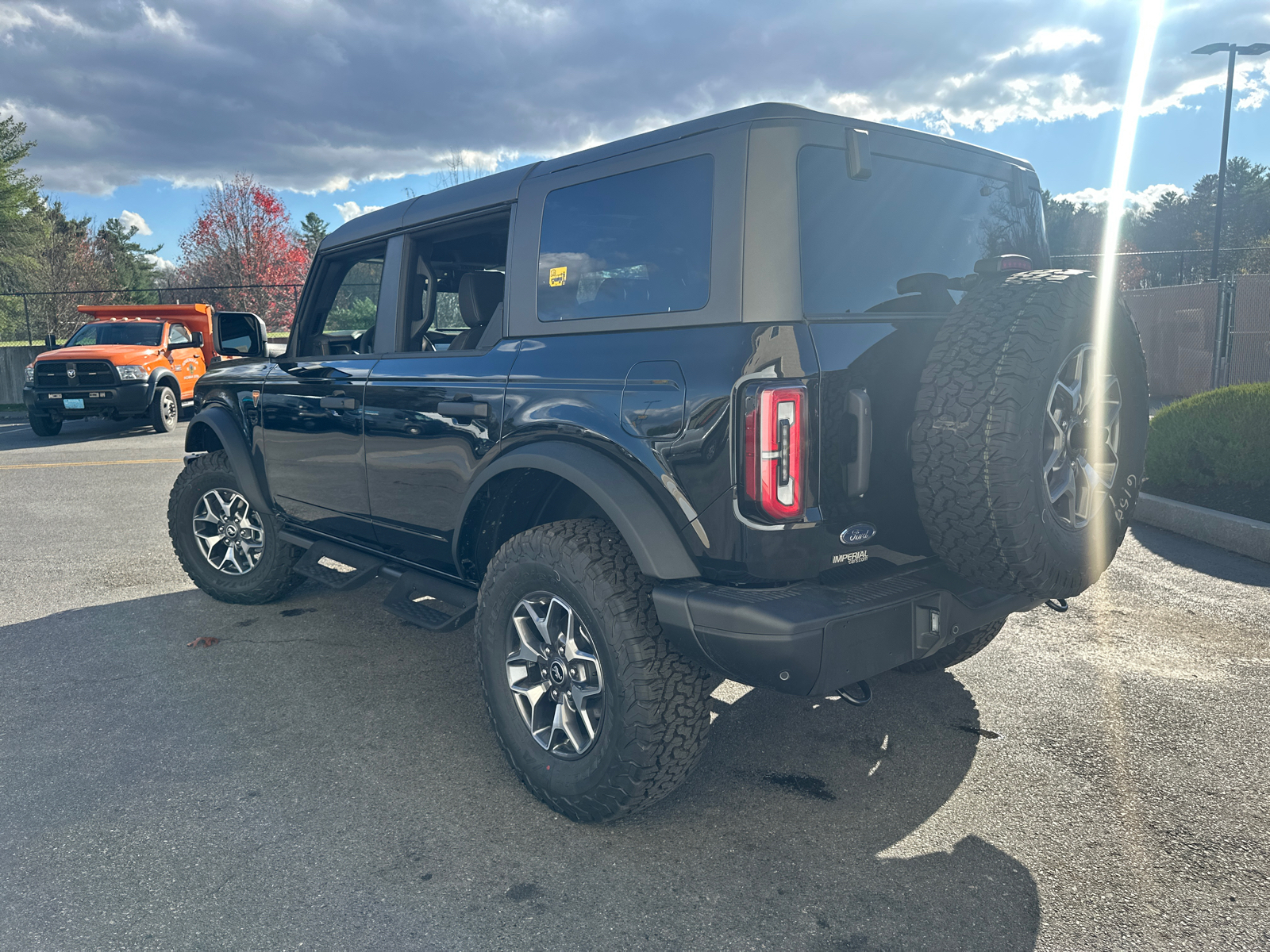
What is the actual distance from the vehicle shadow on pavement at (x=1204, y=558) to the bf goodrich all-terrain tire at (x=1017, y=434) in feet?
11.9

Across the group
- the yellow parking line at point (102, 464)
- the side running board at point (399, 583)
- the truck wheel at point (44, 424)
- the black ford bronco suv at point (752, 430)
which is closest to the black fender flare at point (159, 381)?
the truck wheel at point (44, 424)

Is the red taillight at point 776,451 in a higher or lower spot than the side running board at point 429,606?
higher

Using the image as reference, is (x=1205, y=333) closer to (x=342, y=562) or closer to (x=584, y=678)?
(x=342, y=562)

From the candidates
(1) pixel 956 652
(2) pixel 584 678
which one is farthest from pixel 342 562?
(1) pixel 956 652

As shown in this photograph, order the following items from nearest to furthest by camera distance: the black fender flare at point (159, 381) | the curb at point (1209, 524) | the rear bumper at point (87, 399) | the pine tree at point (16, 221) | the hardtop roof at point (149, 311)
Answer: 1. the curb at point (1209, 524)
2. the rear bumper at point (87, 399)
3. the black fender flare at point (159, 381)
4. the hardtop roof at point (149, 311)
5. the pine tree at point (16, 221)

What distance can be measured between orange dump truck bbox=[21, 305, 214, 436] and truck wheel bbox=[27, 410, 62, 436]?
0.04 ft

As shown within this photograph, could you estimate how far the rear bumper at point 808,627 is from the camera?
2465 mm

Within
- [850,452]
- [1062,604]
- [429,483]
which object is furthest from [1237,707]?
[429,483]

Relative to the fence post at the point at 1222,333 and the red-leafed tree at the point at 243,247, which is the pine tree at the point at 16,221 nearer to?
the red-leafed tree at the point at 243,247

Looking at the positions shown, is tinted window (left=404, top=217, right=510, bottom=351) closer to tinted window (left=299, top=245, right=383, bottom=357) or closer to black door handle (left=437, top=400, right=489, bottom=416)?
tinted window (left=299, top=245, right=383, bottom=357)

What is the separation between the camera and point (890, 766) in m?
3.29

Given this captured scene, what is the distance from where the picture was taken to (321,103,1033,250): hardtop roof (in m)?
2.70

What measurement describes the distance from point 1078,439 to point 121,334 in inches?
663

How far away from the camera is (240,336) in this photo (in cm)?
515
